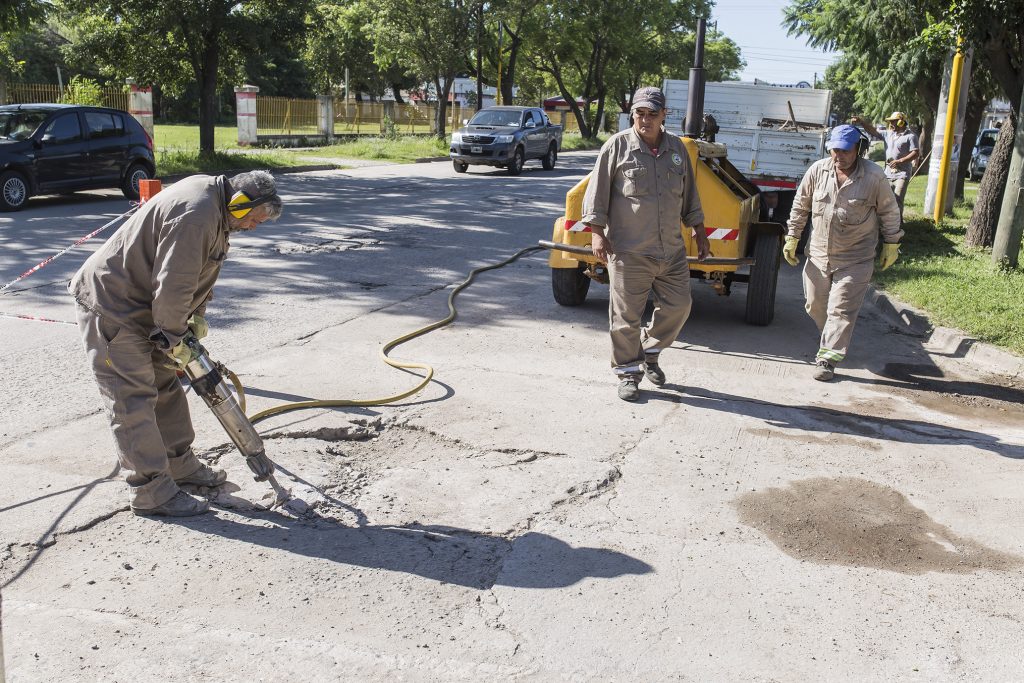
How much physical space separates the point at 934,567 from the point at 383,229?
10227 millimetres

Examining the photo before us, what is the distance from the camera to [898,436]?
5703 millimetres

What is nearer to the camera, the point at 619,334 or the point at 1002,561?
the point at 1002,561

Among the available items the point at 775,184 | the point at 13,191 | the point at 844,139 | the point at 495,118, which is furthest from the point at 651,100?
the point at 495,118

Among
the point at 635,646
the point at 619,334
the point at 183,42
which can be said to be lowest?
the point at 635,646

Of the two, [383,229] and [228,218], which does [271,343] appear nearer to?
[228,218]

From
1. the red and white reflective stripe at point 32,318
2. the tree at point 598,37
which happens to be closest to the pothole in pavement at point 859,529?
the red and white reflective stripe at point 32,318

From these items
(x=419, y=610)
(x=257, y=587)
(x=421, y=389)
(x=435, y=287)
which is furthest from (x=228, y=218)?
(x=435, y=287)

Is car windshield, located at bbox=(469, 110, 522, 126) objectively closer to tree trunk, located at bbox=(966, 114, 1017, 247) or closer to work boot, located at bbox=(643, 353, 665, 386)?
tree trunk, located at bbox=(966, 114, 1017, 247)

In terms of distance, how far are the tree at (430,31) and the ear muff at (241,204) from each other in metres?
31.3

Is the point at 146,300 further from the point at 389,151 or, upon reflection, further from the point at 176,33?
the point at 389,151

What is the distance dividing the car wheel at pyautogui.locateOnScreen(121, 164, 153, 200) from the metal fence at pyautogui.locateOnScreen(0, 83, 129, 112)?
9.35 metres

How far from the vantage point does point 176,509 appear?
4141mm

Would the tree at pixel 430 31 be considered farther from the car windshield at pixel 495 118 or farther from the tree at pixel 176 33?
the tree at pixel 176 33

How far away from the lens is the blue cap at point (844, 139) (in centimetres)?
656
